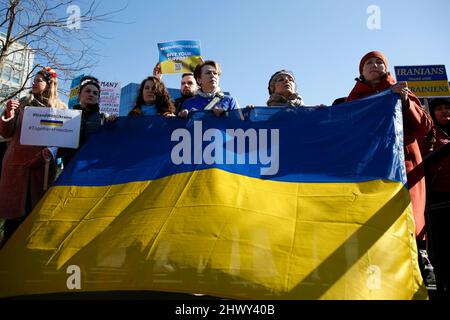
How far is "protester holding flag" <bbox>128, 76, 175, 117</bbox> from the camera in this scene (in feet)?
11.9

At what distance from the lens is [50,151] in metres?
3.31

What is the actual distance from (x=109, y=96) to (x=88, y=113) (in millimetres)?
6658

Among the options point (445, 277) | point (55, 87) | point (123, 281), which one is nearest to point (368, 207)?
point (445, 277)

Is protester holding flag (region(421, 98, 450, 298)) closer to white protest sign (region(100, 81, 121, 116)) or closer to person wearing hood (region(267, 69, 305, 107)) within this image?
person wearing hood (region(267, 69, 305, 107))

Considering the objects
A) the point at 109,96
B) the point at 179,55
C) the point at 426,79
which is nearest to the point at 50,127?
the point at 179,55

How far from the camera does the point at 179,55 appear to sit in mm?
9180

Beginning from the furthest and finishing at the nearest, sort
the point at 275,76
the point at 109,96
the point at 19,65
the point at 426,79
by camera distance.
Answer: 1. the point at 109,96
2. the point at 426,79
3. the point at 19,65
4. the point at 275,76

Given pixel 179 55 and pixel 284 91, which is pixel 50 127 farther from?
pixel 179 55

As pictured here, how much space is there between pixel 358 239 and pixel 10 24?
7345mm

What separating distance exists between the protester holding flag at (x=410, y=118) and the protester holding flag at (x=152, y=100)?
1.76 metres

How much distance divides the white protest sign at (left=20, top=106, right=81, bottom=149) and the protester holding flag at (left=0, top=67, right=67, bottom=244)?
12 centimetres

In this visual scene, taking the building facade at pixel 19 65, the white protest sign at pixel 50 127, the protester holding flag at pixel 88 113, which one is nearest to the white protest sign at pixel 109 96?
the building facade at pixel 19 65

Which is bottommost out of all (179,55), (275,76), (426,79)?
(275,76)

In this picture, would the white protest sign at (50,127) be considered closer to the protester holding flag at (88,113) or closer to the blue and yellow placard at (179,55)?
the protester holding flag at (88,113)
